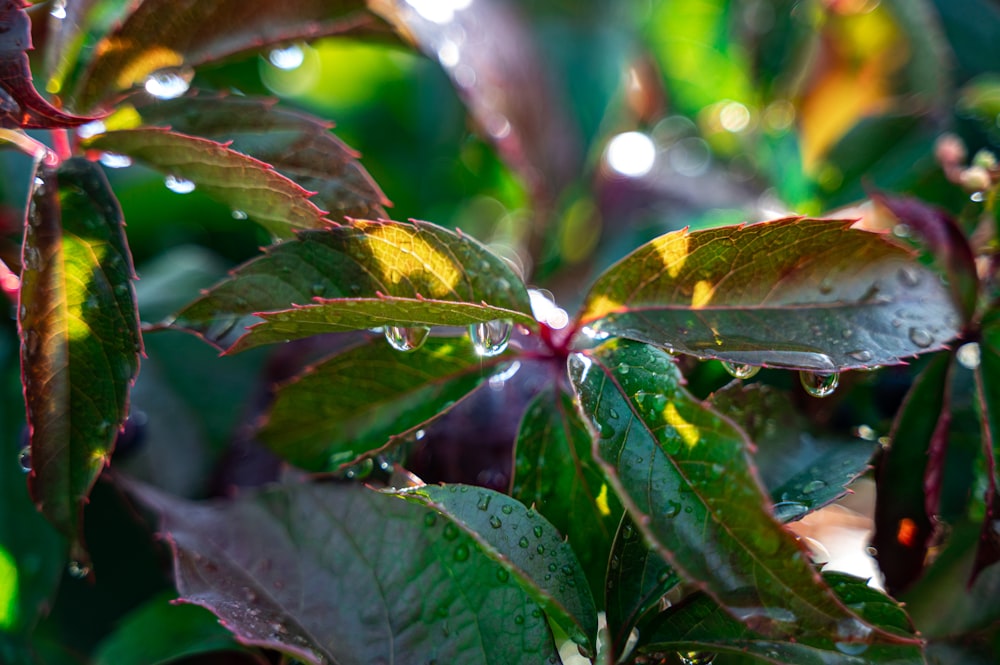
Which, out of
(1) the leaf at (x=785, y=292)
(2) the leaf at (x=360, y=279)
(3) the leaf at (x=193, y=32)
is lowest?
(1) the leaf at (x=785, y=292)

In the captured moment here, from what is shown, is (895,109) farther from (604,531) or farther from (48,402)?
(48,402)

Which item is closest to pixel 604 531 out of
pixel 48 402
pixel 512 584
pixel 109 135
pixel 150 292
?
pixel 512 584

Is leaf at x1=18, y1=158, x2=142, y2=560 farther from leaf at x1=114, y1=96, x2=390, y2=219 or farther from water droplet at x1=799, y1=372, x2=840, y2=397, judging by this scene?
water droplet at x1=799, y1=372, x2=840, y2=397

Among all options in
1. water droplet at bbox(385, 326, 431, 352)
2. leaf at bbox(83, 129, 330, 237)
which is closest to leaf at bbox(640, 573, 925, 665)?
water droplet at bbox(385, 326, 431, 352)

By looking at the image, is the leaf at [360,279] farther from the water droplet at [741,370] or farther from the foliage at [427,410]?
the water droplet at [741,370]

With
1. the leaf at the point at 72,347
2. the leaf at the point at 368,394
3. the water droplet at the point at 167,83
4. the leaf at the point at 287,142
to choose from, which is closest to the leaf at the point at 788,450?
the leaf at the point at 368,394

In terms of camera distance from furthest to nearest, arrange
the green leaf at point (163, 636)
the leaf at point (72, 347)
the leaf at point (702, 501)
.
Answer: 1. the green leaf at point (163, 636)
2. the leaf at point (72, 347)
3. the leaf at point (702, 501)

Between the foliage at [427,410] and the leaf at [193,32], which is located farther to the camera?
the leaf at [193,32]
